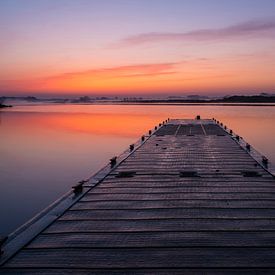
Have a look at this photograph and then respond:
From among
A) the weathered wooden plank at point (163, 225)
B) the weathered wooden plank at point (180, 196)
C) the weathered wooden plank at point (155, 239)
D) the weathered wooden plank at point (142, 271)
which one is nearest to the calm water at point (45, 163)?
the weathered wooden plank at point (180, 196)

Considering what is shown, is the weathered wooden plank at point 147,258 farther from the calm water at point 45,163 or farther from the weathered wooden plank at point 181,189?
the calm water at point 45,163

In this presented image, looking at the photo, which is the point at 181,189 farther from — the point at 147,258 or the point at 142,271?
the point at 142,271

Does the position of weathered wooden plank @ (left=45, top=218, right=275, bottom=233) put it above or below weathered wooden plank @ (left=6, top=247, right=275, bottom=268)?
below

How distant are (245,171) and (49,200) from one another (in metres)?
5.05

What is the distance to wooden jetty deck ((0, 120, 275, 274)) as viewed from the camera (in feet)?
12.3

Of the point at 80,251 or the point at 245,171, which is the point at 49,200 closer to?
the point at 245,171

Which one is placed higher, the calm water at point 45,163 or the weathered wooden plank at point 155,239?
the weathered wooden plank at point 155,239

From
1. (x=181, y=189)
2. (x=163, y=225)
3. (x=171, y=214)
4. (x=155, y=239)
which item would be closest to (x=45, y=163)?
(x=181, y=189)

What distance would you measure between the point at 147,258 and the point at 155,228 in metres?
0.90

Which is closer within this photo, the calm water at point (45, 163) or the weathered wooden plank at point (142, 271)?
the weathered wooden plank at point (142, 271)

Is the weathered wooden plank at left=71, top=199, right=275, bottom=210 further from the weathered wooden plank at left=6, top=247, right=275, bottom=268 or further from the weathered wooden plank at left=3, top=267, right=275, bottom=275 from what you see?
the weathered wooden plank at left=3, top=267, right=275, bottom=275

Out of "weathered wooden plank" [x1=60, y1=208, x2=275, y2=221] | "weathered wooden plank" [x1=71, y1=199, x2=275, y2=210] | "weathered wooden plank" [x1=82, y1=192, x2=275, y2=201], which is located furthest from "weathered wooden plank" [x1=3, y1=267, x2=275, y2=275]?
"weathered wooden plank" [x1=82, y1=192, x2=275, y2=201]

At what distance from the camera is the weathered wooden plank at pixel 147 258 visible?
374cm

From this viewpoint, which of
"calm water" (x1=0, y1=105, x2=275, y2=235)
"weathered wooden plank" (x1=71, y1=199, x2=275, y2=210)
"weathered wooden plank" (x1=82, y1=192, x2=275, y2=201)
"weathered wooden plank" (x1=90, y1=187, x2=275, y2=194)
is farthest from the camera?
"calm water" (x1=0, y1=105, x2=275, y2=235)
